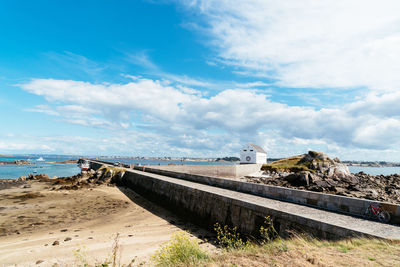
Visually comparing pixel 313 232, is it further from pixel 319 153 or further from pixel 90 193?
pixel 319 153

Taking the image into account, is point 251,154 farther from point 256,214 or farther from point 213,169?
point 256,214

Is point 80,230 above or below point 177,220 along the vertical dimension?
below

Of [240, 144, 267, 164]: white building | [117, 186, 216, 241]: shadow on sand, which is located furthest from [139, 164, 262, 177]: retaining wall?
[117, 186, 216, 241]: shadow on sand

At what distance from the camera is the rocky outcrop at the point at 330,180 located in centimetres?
1777

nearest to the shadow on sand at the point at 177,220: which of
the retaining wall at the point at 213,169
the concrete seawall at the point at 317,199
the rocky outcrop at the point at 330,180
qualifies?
the concrete seawall at the point at 317,199

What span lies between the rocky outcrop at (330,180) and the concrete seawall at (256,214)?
9.30m

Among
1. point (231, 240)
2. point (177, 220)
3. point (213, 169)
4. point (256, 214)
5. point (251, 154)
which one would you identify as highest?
point (251, 154)

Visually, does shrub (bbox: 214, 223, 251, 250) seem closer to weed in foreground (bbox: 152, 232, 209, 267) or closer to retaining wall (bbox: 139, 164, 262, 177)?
weed in foreground (bbox: 152, 232, 209, 267)

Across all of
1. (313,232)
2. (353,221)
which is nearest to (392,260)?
(313,232)

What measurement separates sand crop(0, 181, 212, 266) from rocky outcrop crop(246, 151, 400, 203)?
12.9 metres

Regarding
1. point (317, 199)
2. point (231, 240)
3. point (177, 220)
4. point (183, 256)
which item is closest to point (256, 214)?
point (231, 240)

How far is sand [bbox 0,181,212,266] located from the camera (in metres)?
7.14

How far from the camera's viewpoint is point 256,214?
7.86 meters

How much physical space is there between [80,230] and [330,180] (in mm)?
22921
